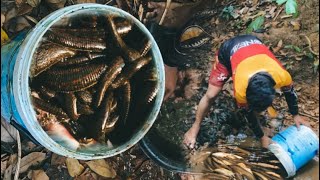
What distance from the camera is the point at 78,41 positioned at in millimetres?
1470

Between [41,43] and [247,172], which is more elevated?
[41,43]

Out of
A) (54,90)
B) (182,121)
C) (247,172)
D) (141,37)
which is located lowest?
(247,172)

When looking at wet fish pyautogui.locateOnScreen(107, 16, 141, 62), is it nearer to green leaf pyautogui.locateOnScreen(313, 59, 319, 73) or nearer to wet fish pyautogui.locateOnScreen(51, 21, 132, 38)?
wet fish pyautogui.locateOnScreen(51, 21, 132, 38)

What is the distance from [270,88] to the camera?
1.38 metres

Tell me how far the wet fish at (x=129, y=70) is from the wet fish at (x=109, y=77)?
16 millimetres

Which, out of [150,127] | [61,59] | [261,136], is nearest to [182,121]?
[150,127]

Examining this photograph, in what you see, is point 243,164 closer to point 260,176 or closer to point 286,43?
point 260,176

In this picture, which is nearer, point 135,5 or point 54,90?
point 54,90

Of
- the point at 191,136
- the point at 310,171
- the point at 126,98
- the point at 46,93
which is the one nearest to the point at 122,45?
the point at 126,98

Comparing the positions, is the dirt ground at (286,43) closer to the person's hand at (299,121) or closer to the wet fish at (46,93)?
the person's hand at (299,121)

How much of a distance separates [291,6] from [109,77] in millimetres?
670

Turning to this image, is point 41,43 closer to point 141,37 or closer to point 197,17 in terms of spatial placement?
point 141,37

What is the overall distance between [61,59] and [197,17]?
51 centimetres

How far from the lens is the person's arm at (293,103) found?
4.80ft
